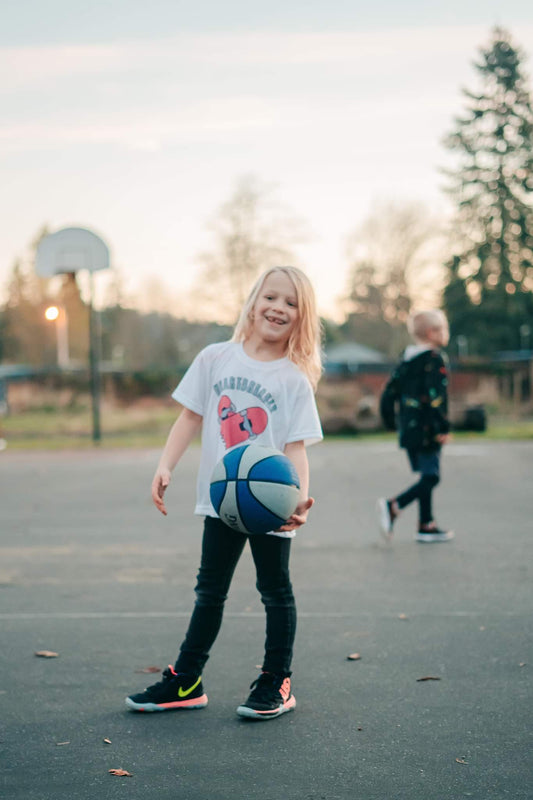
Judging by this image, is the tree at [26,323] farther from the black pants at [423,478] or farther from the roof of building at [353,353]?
the black pants at [423,478]

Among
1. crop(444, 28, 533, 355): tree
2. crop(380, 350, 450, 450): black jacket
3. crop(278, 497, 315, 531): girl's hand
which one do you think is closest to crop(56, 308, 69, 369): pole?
crop(444, 28, 533, 355): tree

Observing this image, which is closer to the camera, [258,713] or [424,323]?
[258,713]

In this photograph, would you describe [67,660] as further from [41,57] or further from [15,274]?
[15,274]

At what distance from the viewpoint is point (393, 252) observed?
55.3m

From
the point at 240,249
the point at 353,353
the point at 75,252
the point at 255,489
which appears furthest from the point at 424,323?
the point at 353,353

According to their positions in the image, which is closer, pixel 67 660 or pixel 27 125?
pixel 67 660

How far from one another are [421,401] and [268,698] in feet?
14.6

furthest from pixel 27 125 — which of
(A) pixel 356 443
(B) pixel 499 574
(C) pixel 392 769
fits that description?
(C) pixel 392 769

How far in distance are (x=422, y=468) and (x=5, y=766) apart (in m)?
5.22

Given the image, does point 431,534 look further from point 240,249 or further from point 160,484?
point 240,249

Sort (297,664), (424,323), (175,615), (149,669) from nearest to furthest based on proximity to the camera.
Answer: (149,669) < (297,664) < (175,615) < (424,323)

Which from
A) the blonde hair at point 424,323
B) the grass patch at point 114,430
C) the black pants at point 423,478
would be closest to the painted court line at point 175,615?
the black pants at point 423,478

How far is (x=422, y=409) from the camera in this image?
26.4ft

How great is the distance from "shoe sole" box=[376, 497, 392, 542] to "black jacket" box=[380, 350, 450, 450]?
20.3 inches
